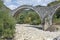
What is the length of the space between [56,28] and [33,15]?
2462cm

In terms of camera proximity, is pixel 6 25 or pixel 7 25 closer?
pixel 6 25

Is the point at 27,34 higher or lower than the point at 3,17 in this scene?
lower

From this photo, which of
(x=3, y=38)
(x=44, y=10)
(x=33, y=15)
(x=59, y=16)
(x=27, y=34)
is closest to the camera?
(x=3, y=38)

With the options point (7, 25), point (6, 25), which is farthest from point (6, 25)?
point (7, 25)

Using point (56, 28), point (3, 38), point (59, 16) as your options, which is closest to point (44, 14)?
point (56, 28)

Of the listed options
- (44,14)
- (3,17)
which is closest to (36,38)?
(3,17)

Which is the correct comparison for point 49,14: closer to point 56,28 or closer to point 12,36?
point 56,28

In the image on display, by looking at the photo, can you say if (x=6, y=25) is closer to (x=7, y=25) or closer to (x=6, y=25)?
(x=6, y=25)

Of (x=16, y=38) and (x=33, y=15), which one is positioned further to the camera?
(x=33, y=15)

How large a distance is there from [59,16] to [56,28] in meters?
16.2

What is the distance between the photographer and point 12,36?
95.6ft

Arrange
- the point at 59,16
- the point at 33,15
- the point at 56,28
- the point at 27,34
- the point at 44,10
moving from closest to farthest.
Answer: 1. the point at 27,34
2. the point at 56,28
3. the point at 44,10
4. the point at 59,16
5. the point at 33,15

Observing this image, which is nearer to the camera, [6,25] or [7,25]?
[6,25]

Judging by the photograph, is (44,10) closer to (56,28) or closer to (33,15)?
(56,28)
